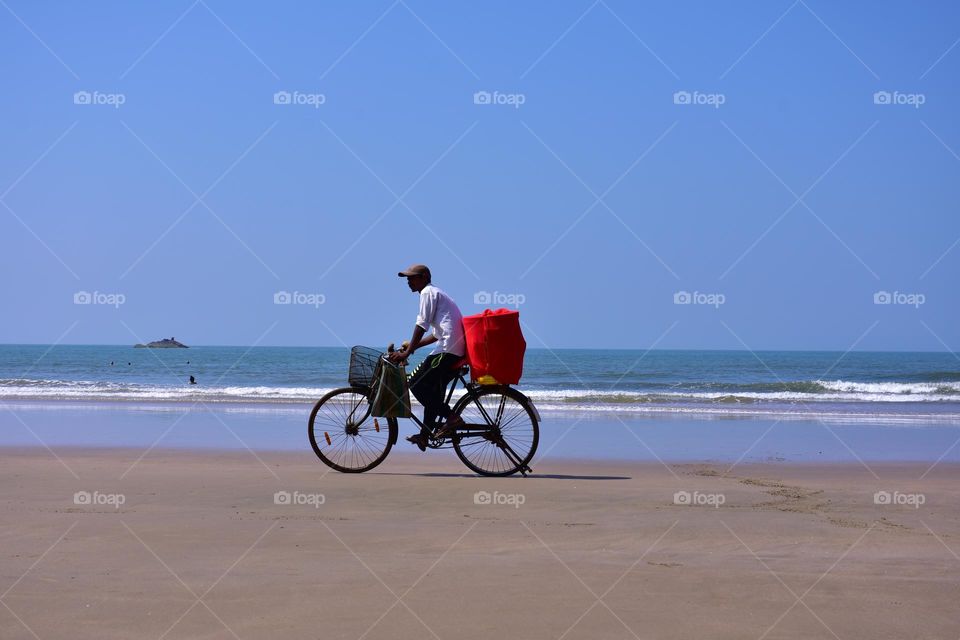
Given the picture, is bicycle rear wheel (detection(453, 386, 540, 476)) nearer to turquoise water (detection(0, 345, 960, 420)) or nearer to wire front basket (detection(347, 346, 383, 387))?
wire front basket (detection(347, 346, 383, 387))

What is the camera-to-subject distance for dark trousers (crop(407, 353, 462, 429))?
8.33m

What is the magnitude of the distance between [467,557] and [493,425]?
3.57 meters

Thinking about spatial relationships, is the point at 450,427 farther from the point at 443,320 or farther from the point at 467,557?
the point at 467,557

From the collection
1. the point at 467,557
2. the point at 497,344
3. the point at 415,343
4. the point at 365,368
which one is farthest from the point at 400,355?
the point at 467,557

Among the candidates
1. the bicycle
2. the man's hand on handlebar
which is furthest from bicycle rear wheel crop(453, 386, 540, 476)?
the man's hand on handlebar

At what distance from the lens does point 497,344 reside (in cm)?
812

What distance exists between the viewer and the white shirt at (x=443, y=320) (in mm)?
8258

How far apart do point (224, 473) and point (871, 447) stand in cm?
819

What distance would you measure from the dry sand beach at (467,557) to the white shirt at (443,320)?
1.21m

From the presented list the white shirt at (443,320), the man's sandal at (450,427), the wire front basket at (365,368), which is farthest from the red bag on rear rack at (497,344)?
the wire front basket at (365,368)

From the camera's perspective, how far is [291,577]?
440 cm

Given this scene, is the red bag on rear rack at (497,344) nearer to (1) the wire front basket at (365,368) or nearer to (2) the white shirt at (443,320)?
(2) the white shirt at (443,320)

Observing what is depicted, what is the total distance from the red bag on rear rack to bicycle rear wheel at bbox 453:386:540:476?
0.21 m

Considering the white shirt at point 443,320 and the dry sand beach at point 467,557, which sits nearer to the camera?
the dry sand beach at point 467,557
